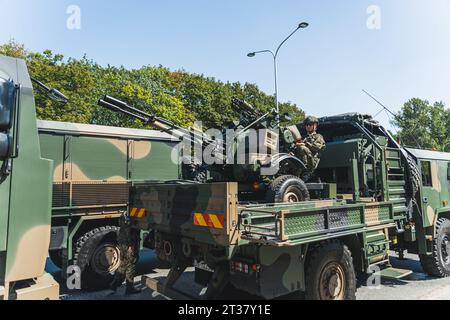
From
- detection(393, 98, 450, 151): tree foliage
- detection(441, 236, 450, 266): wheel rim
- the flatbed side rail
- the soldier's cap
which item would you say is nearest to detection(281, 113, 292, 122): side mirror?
the soldier's cap

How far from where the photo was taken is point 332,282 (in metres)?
4.52

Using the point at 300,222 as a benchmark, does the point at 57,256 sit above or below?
below

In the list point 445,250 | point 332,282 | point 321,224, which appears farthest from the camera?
point 445,250

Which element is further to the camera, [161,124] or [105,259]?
[105,259]

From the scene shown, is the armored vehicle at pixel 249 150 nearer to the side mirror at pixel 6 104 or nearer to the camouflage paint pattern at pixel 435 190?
the camouflage paint pattern at pixel 435 190

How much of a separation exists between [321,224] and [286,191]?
42.6 inches

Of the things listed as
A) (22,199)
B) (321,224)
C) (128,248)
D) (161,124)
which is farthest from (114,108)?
(321,224)

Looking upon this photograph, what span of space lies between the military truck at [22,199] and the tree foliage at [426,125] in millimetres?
31501

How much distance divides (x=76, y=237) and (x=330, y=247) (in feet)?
15.3

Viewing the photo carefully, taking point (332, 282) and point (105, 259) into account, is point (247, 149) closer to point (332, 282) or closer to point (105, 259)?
point (332, 282)

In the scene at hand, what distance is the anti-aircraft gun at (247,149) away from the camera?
5.90 m
